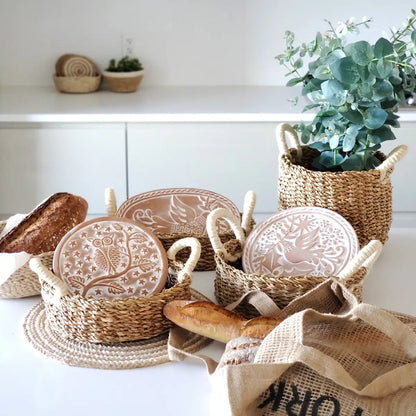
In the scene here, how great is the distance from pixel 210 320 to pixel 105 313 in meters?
0.15

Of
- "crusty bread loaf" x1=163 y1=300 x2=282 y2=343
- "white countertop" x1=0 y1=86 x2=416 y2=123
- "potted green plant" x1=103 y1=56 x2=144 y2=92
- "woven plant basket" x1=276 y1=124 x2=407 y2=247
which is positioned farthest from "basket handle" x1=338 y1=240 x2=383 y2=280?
"potted green plant" x1=103 y1=56 x2=144 y2=92

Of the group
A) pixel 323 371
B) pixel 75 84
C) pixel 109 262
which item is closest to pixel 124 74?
pixel 75 84

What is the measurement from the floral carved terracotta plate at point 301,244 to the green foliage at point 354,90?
0.17m

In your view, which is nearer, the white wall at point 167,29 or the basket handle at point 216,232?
the basket handle at point 216,232

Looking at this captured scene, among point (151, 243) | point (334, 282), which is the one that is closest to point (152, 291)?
point (151, 243)

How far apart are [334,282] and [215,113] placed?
1814 mm

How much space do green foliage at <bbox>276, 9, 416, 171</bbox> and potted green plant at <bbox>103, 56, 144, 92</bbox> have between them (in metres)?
1.83

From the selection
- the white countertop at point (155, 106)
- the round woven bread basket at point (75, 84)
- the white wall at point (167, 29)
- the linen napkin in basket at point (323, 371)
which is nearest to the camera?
the linen napkin in basket at point (323, 371)

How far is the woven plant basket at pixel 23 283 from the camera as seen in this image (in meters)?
1.25

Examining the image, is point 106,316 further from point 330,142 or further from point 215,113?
point 215,113

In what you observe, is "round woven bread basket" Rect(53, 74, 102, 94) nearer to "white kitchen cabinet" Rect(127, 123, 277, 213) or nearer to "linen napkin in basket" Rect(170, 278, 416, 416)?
"white kitchen cabinet" Rect(127, 123, 277, 213)

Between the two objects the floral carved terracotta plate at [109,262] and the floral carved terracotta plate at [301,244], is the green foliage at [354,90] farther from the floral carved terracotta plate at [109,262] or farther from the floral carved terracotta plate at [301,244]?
the floral carved terracotta plate at [109,262]

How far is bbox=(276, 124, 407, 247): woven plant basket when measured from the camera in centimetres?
143

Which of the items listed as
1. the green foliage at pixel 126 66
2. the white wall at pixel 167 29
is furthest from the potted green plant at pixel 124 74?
the white wall at pixel 167 29
